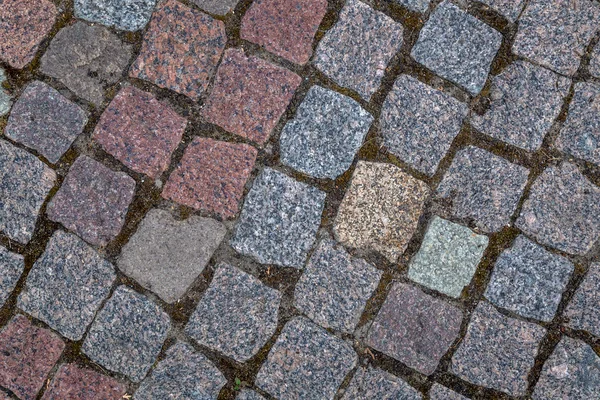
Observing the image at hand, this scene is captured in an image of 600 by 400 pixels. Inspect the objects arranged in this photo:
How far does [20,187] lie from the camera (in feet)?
7.22

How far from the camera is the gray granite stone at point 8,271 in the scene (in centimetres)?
221

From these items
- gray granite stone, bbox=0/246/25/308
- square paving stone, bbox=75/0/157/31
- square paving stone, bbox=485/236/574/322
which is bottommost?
gray granite stone, bbox=0/246/25/308

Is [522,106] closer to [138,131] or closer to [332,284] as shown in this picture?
[332,284]

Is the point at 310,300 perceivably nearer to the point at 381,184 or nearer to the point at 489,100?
the point at 381,184

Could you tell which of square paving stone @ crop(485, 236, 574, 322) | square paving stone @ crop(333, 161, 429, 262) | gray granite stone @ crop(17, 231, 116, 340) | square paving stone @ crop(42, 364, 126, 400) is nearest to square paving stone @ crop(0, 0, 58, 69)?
gray granite stone @ crop(17, 231, 116, 340)

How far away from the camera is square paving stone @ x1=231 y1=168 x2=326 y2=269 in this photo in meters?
2.23

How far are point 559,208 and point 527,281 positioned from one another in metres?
0.37

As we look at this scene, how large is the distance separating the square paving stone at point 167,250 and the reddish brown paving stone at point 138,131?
0.24m

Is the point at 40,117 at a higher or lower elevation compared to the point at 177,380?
higher

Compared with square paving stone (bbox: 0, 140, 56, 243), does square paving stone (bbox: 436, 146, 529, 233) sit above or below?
above

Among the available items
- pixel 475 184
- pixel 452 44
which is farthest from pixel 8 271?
pixel 452 44

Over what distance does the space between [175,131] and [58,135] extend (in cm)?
51

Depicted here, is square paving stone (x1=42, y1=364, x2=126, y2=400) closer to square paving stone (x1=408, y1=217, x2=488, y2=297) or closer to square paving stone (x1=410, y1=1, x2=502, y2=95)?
square paving stone (x1=408, y1=217, x2=488, y2=297)

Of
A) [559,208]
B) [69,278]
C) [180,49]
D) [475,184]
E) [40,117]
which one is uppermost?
[559,208]
